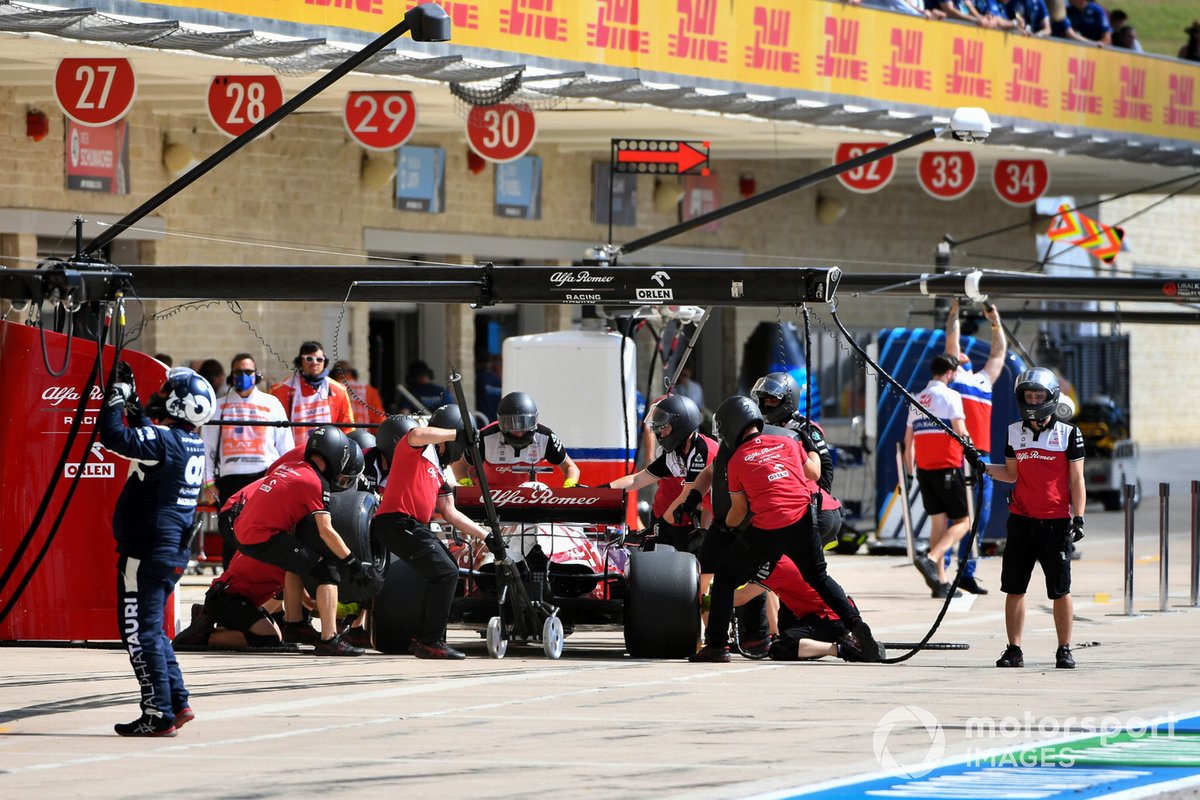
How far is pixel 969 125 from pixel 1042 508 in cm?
565

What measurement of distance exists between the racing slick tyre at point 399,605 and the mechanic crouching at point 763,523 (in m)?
1.65

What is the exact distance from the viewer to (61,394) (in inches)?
512

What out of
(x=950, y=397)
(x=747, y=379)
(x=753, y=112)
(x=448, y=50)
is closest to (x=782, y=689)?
(x=950, y=397)

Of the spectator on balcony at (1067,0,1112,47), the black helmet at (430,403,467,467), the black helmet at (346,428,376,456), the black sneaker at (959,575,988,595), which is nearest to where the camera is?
the black helmet at (430,403,467,467)

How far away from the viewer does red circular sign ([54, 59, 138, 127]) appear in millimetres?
17094

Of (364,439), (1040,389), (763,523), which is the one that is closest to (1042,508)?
(1040,389)

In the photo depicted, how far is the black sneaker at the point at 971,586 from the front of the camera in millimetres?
17438

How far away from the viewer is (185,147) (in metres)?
21.4

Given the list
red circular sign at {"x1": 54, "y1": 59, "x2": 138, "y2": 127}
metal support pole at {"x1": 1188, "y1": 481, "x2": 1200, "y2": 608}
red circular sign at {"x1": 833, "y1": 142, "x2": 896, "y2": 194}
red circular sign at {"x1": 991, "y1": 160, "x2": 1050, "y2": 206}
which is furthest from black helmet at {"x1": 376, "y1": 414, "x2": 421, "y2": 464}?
red circular sign at {"x1": 991, "y1": 160, "x2": 1050, "y2": 206}

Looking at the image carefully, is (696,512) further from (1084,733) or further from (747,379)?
(747,379)

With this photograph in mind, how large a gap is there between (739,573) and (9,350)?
4527mm

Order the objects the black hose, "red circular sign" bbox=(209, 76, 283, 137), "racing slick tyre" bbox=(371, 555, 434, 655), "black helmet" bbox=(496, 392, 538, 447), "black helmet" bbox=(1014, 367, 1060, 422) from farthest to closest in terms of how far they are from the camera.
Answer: "red circular sign" bbox=(209, 76, 283, 137) < "black helmet" bbox=(496, 392, 538, 447) < "racing slick tyre" bbox=(371, 555, 434, 655) < "black helmet" bbox=(1014, 367, 1060, 422) < the black hose

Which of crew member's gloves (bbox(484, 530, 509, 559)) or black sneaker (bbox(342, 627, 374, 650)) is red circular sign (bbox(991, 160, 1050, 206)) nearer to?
black sneaker (bbox(342, 627, 374, 650))

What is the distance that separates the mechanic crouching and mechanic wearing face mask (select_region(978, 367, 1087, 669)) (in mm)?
893
